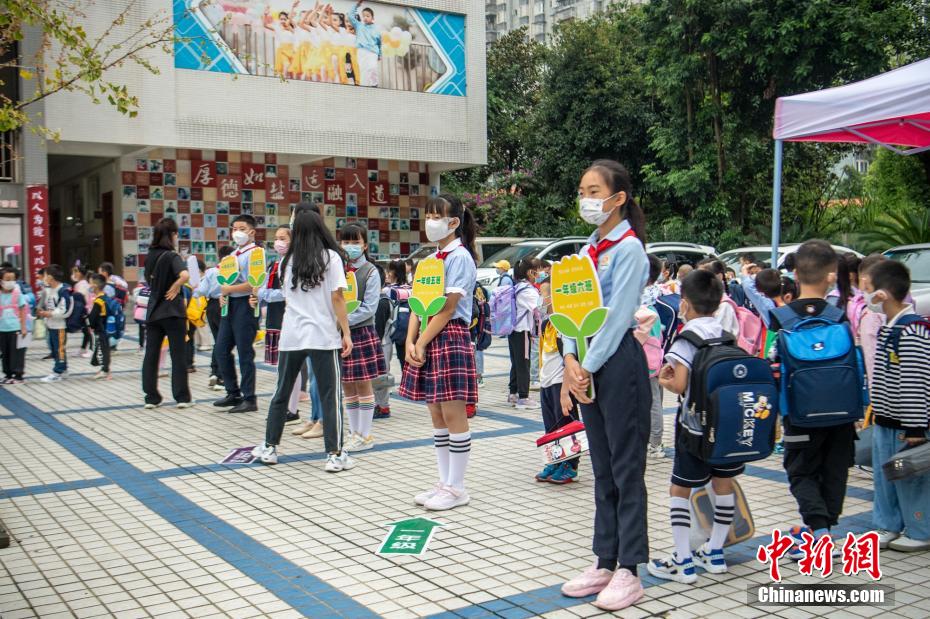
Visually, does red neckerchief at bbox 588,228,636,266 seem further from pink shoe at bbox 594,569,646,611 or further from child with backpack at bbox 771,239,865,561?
pink shoe at bbox 594,569,646,611

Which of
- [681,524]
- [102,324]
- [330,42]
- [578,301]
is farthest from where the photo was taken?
[330,42]

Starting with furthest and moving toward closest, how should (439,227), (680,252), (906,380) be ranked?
(680,252) < (439,227) < (906,380)

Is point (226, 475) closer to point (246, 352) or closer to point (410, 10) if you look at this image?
point (246, 352)

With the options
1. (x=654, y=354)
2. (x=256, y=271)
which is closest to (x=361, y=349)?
(x=256, y=271)

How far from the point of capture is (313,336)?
628cm

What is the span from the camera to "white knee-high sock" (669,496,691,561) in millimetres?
4145

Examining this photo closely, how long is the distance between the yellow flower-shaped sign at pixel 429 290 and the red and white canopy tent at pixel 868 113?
4199mm

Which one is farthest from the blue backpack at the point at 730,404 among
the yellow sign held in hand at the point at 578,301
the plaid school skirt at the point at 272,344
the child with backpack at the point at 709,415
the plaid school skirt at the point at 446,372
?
the plaid school skirt at the point at 272,344

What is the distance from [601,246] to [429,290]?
1.68m

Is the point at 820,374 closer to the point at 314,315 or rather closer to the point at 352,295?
the point at 314,315

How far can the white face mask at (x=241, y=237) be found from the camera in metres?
8.62

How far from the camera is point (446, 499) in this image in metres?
5.45

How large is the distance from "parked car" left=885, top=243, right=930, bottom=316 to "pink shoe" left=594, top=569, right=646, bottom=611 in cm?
698

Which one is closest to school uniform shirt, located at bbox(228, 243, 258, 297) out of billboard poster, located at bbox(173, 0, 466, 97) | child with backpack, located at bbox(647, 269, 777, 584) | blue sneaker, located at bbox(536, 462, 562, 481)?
blue sneaker, located at bbox(536, 462, 562, 481)
